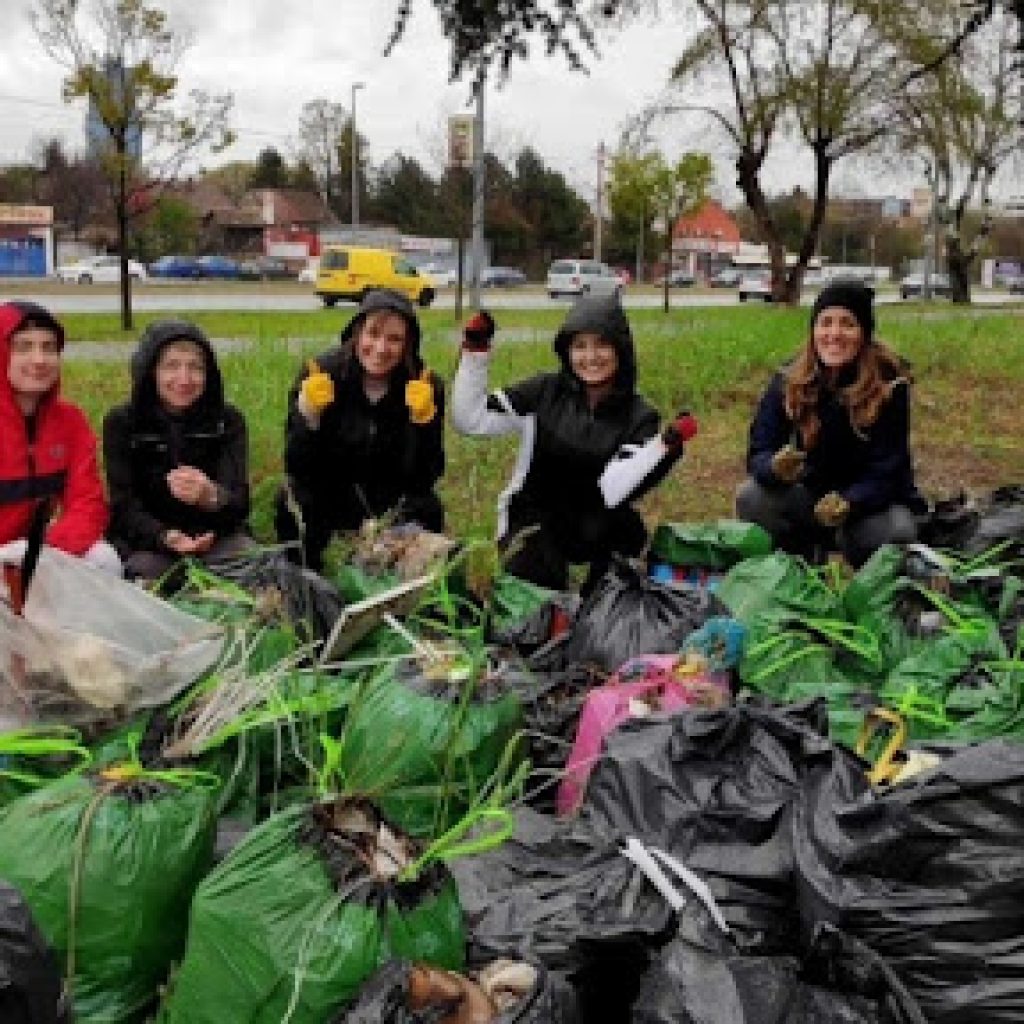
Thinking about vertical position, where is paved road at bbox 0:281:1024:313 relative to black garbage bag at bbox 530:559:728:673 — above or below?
above

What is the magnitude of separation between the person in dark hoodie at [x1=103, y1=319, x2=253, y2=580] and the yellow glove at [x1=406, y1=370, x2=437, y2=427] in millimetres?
527

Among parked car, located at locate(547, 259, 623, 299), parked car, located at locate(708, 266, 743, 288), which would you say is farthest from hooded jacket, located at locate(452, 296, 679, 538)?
parked car, located at locate(708, 266, 743, 288)

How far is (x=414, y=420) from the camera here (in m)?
3.92

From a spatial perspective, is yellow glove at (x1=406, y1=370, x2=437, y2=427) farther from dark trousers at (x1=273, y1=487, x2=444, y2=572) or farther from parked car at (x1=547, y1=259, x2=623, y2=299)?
parked car at (x1=547, y1=259, x2=623, y2=299)

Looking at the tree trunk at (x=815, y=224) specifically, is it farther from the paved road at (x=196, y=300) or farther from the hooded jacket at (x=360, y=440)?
the hooded jacket at (x=360, y=440)

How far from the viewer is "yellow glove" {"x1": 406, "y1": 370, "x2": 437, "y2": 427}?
12.4 ft

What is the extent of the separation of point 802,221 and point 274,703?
53011mm

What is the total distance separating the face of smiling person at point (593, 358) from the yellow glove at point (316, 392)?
72 cm

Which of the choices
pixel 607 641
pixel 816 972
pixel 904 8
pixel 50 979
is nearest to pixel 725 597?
pixel 607 641

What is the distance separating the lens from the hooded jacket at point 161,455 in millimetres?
3711

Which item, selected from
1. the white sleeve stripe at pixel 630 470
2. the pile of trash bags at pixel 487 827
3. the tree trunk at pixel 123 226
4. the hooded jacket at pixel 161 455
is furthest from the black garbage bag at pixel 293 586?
the tree trunk at pixel 123 226

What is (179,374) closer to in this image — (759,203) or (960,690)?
(960,690)

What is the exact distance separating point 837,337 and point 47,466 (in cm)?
233

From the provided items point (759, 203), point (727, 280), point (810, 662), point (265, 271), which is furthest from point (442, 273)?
point (810, 662)
